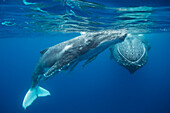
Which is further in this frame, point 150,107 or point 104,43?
point 150,107

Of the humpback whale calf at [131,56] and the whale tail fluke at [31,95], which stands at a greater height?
the humpback whale calf at [131,56]

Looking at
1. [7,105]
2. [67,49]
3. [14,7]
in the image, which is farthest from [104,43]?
[7,105]

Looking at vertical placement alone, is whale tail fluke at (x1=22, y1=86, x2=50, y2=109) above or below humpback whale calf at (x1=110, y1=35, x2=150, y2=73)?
below

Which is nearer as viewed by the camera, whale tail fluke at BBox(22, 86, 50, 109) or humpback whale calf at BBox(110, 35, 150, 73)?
whale tail fluke at BBox(22, 86, 50, 109)

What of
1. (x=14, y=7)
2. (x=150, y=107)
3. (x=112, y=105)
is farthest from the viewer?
(x=112, y=105)

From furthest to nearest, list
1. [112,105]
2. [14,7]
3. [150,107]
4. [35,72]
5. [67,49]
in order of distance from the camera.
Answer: [112,105], [150,107], [14,7], [35,72], [67,49]

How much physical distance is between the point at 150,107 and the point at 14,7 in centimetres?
3303

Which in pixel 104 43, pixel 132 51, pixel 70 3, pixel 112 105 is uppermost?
pixel 70 3

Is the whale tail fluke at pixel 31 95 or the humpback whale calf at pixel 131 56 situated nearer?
the whale tail fluke at pixel 31 95

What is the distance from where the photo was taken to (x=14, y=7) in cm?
1047

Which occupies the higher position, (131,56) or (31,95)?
(131,56)

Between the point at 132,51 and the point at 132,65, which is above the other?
the point at 132,51

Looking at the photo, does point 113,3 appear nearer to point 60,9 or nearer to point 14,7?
point 60,9

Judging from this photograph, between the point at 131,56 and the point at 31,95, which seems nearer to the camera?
the point at 31,95
